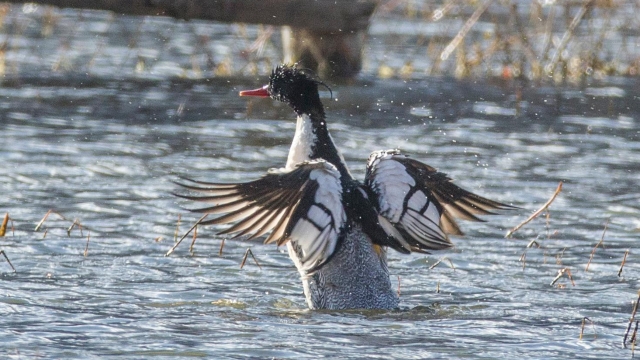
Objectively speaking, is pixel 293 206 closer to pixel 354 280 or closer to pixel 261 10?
pixel 354 280

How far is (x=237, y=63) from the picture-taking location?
42.4ft

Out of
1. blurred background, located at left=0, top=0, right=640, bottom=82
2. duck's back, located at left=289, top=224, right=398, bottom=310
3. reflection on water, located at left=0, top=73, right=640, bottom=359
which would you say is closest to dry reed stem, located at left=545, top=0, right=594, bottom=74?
blurred background, located at left=0, top=0, right=640, bottom=82

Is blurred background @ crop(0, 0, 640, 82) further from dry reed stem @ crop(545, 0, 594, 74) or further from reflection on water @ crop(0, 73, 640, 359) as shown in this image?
reflection on water @ crop(0, 73, 640, 359)

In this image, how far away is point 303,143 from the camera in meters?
5.94

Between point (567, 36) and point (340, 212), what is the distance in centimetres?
734

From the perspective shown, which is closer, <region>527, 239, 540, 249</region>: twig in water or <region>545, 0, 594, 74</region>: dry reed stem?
<region>527, 239, 540, 249</region>: twig in water

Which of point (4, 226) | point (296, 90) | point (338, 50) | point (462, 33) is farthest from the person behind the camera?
point (462, 33)

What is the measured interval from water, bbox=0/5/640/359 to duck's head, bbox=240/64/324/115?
3.06ft

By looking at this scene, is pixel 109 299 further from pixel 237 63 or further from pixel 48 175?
pixel 237 63

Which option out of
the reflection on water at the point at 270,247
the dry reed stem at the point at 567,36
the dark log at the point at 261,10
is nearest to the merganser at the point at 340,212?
the reflection on water at the point at 270,247

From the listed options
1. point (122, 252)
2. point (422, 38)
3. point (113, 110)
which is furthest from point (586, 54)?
point (122, 252)

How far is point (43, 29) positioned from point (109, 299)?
9.28 metres

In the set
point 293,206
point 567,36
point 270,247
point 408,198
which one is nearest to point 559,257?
point 408,198

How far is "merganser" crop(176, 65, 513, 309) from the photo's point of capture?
532 cm
